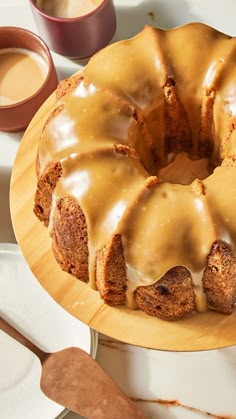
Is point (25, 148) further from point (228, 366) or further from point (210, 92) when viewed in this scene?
point (228, 366)

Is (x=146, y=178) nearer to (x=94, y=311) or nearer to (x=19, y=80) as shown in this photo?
(x=94, y=311)

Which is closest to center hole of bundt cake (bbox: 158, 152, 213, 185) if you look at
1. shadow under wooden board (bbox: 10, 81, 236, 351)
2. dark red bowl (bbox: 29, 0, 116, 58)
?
shadow under wooden board (bbox: 10, 81, 236, 351)

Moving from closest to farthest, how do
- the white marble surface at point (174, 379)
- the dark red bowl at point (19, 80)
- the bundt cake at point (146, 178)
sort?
the bundt cake at point (146, 178) → the white marble surface at point (174, 379) → the dark red bowl at point (19, 80)

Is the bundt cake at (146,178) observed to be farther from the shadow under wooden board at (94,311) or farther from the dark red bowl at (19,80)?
the dark red bowl at (19,80)

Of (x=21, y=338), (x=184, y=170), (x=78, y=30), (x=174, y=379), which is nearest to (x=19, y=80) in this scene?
(x=78, y=30)

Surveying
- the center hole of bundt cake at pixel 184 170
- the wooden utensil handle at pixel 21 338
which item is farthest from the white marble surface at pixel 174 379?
the center hole of bundt cake at pixel 184 170

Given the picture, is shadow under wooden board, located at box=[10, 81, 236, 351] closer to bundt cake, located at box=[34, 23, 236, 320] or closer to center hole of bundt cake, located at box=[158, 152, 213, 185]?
bundt cake, located at box=[34, 23, 236, 320]

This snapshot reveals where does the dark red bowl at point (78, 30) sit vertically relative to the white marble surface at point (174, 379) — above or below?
above
